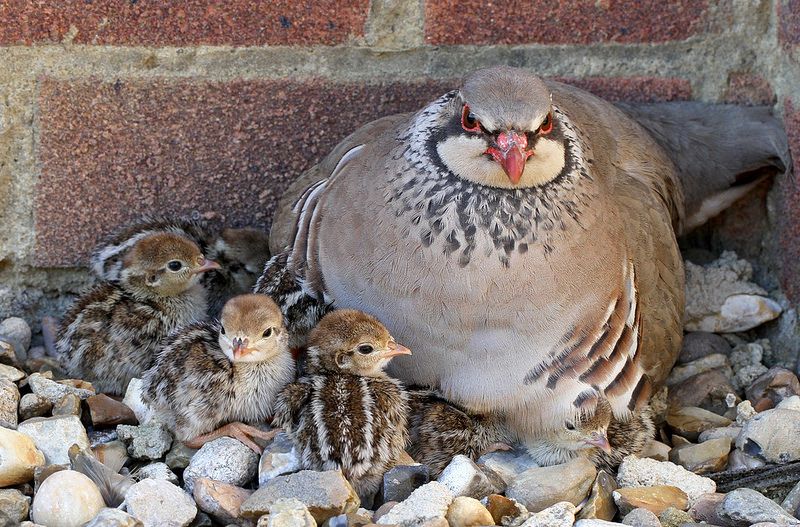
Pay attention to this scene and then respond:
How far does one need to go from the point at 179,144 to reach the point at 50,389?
0.90 metres

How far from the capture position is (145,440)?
2801 millimetres

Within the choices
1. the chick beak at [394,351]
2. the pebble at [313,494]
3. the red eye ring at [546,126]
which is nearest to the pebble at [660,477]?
the chick beak at [394,351]

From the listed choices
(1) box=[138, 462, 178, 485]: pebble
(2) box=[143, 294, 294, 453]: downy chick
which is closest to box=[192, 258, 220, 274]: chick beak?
(2) box=[143, 294, 294, 453]: downy chick

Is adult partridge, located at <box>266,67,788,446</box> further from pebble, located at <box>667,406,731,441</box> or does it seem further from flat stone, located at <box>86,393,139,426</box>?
flat stone, located at <box>86,393,139,426</box>

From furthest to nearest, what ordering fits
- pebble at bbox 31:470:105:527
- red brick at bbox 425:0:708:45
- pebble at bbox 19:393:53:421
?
red brick at bbox 425:0:708:45 < pebble at bbox 19:393:53:421 < pebble at bbox 31:470:105:527

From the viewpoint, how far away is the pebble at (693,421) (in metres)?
3.15

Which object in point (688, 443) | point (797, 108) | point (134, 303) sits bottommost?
point (688, 443)

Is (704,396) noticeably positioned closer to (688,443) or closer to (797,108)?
(688,443)

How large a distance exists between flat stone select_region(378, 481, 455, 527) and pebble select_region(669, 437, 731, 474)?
773 mm

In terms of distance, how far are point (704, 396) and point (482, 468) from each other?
3.03 feet

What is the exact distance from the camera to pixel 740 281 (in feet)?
12.1

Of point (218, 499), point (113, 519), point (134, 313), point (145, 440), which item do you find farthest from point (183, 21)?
point (113, 519)

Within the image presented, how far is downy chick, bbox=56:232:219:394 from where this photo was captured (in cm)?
312

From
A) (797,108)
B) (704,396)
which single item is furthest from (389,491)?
(797,108)
